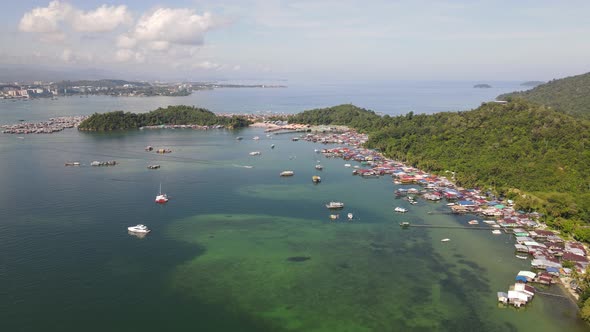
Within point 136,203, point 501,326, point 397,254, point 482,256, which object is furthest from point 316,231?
point 136,203

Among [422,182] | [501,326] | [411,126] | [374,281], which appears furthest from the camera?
[411,126]

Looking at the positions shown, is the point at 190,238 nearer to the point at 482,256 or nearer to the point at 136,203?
the point at 136,203

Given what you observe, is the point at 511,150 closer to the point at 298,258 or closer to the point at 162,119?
the point at 298,258

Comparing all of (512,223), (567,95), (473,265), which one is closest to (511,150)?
(512,223)

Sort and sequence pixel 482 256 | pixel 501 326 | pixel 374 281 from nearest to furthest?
pixel 501 326
pixel 374 281
pixel 482 256

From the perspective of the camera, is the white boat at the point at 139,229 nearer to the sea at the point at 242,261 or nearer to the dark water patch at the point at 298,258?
the sea at the point at 242,261

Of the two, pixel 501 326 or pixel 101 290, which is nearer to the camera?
pixel 501 326

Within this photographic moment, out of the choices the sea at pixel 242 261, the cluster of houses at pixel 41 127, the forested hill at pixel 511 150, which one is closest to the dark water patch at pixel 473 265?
the sea at pixel 242 261
